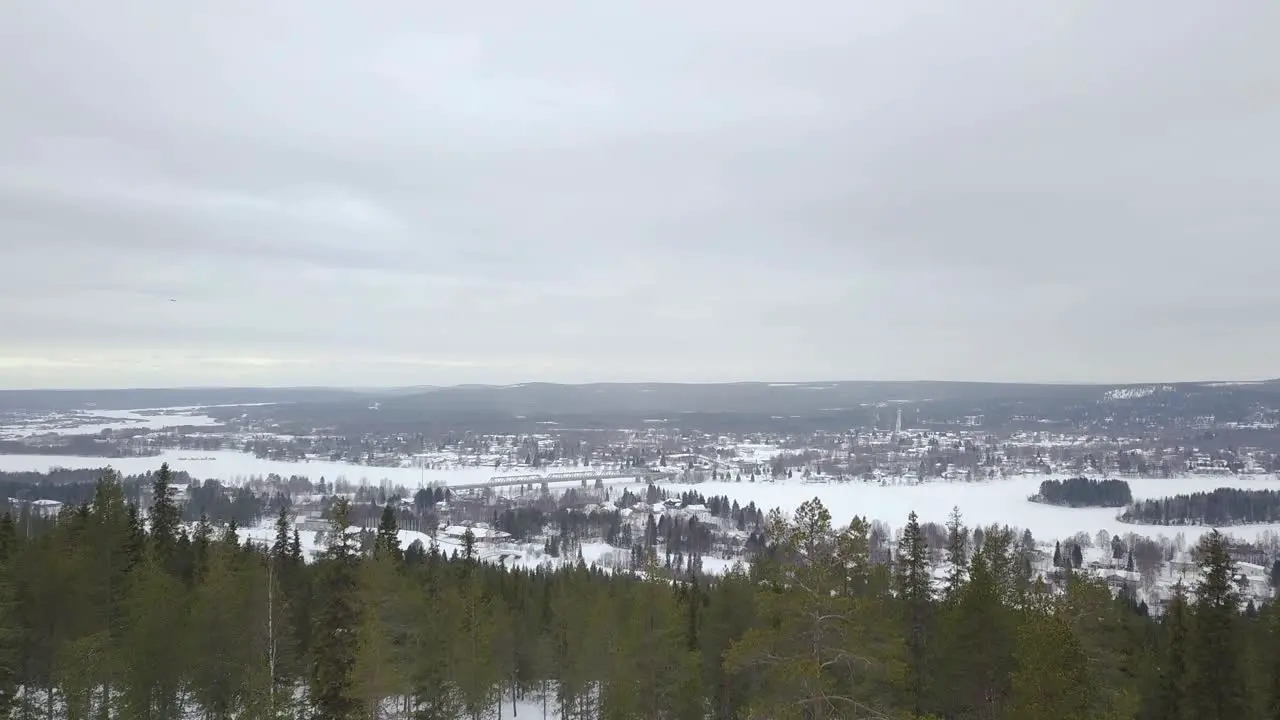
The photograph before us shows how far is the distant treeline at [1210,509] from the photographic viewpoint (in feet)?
364

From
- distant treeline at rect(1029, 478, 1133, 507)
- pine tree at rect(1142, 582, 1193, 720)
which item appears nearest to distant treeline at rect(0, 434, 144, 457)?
distant treeline at rect(1029, 478, 1133, 507)

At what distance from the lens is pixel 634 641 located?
24.3 m

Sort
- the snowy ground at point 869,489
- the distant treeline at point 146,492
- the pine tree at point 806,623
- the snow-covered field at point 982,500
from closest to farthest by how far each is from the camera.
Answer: the pine tree at point 806,623 → the snow-covered field at point 982,500 → the distant treeline at point 146,492 → the snowy ground at point 869,489

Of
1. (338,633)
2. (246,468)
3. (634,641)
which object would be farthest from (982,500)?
(246,468)

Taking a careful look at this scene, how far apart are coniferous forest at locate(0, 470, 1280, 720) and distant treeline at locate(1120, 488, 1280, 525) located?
9702 centimetres

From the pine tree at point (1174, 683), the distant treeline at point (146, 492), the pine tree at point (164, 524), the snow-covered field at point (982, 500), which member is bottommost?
the snow-covered field at point (982, 500)

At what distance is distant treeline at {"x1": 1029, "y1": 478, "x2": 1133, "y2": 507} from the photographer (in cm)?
12569

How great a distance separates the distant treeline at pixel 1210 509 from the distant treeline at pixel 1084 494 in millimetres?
5447

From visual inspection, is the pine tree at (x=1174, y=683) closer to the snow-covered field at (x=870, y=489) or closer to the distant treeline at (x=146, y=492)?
the snow-covered field at (x=870, y=489)

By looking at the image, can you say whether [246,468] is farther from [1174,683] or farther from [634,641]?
[1174,683]

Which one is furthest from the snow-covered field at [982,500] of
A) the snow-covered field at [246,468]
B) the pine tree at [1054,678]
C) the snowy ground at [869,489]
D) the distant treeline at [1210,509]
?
the pine tree at [1054,678]

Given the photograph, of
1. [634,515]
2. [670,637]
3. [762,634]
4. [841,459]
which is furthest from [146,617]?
[841,459]

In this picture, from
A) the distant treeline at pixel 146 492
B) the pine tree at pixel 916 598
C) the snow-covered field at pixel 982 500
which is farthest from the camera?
the distant treeline at pixel 146 492

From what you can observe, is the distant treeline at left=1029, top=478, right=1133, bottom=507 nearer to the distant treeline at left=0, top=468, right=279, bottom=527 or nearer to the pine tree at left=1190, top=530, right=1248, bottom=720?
the pine tree at left=1190, top=530, right=1248, bottom=720
